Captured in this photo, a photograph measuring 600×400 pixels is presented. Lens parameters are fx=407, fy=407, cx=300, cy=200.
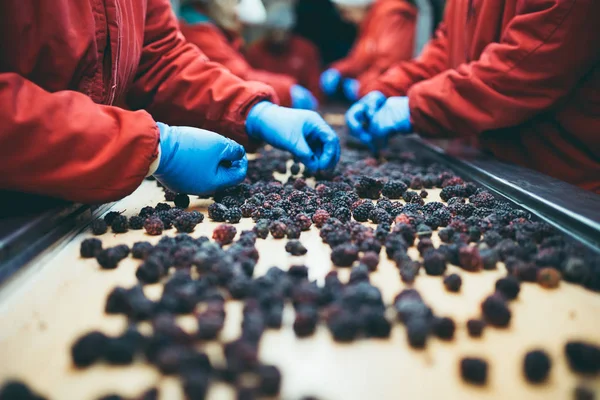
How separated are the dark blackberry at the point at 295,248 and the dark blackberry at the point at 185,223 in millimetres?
275

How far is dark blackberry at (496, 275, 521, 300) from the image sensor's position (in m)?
0.75

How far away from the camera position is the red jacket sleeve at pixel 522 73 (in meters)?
1.18

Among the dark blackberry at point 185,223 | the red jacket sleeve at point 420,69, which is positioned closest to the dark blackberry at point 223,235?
the dark blackberry at point 185,223

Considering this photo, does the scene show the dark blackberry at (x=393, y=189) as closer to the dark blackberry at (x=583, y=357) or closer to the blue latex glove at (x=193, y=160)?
the blue latex glove at (x=193, y=160)

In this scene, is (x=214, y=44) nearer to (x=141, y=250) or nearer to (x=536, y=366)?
(x=141, y=250)

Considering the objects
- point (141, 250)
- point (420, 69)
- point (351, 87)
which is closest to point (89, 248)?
point (141, 250)

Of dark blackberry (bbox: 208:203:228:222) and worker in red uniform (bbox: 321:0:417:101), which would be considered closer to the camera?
dark blackberry (bbox: 208:203:228:222)

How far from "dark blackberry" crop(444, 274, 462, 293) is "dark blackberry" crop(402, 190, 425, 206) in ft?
1.63

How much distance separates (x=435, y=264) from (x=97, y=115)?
82cm

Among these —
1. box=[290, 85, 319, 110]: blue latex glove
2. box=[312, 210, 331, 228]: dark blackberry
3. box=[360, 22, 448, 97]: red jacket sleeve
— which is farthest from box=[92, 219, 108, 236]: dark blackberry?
box=[290, 85, 319, 110]: blue latex glove

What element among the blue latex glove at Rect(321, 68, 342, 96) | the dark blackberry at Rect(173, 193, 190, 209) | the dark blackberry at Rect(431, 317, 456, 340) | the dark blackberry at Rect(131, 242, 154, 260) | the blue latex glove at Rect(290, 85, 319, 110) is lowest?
the blue latex glove at Rect(321, 68, 342, 96)

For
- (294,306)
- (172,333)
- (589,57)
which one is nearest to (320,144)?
(589,57)

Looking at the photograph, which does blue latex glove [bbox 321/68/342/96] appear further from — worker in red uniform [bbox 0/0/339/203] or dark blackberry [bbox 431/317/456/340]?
dark blackberry [bbox 431/317/456/340]

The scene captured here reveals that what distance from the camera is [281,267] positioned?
0.88m
